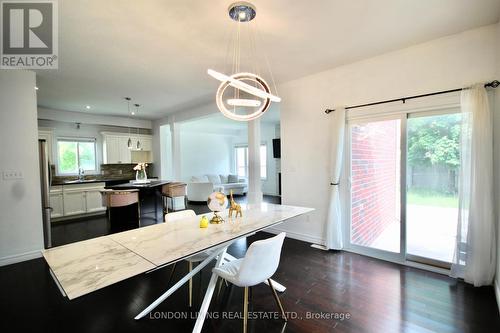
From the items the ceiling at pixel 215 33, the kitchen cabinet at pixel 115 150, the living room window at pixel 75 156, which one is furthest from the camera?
the kitchen cabinet at pixel 115 150

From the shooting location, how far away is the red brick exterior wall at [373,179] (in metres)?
3.19

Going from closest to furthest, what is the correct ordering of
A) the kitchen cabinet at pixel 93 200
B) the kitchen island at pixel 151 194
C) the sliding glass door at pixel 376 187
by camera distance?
the sliding glass door at pixel 376 187 → the kitchen island at pixel 151 194 → the kitchen cabinet at pixel 93 200

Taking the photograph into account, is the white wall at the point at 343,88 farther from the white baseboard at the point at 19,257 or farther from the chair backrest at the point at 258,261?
the white baseboard at the point at 19,257

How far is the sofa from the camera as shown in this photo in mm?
7469

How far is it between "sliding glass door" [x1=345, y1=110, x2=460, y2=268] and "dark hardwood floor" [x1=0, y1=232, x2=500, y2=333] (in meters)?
0.40

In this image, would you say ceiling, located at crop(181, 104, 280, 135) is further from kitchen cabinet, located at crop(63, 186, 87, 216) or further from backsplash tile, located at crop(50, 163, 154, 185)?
kitchen cabinet, located at crop(63, 186, 87, 216)

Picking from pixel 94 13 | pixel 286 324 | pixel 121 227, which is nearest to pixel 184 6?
pixel 94 13

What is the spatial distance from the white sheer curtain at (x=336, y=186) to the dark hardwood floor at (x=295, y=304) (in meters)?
0.50

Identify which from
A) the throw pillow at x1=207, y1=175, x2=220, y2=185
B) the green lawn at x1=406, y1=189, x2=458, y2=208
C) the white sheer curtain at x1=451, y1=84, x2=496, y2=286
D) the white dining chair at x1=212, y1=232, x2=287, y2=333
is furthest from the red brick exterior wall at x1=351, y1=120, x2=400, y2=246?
the throw pillow at x1=207, y1=175, x2=220, y2=185

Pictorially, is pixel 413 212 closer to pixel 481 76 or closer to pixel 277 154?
pixel 481 76

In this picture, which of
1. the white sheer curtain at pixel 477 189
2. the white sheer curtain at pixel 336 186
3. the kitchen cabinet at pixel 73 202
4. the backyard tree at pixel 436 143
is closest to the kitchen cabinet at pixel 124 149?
the kitchen cabinet at pixel 73 202

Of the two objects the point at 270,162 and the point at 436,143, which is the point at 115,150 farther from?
the point at 436,143

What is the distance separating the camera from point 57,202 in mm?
5348

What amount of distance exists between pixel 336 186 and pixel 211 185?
4.74m
